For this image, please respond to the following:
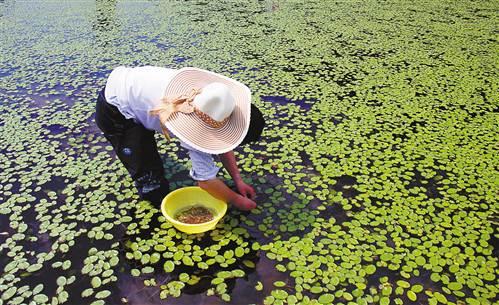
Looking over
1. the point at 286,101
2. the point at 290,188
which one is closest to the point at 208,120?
the point at 290,188

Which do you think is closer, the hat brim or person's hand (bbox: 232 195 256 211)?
the hat brim

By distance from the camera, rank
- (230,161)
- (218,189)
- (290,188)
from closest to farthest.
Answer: (218,189) → (230,161) → (290,188)

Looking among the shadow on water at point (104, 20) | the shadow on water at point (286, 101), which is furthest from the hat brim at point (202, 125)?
the shadow on water at point (104, 20)

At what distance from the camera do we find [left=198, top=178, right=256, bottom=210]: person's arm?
2.00m

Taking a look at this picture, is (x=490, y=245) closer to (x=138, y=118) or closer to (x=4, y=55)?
(x=138, y=118)

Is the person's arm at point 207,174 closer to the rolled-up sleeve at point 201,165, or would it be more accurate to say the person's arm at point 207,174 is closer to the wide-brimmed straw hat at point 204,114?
the rolled-up sleeve at point 201,165

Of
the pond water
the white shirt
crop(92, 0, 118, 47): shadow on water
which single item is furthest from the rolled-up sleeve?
crop(92, 0, 118, 47): shadow on water

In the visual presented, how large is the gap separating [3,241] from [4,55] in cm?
432

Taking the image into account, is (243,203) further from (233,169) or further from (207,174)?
(207,174)

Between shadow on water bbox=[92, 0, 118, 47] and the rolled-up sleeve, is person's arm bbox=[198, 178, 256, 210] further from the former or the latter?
shadow on water bbox=[92, 0, 118, 47]

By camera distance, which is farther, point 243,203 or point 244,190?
point 244,190

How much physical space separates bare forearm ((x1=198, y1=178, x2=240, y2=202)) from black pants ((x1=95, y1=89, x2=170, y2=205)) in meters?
0.51

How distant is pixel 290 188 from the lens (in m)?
2.63

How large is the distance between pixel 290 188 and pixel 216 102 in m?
1.13
